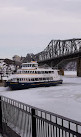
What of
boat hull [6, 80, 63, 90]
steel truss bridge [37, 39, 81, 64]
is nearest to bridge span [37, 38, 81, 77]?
steel truss bridge [37, 39, 81, 64]

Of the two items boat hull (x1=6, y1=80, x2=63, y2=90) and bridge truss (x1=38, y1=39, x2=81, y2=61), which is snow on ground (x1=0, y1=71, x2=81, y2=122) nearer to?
boat hull (x1=6, y1=80, x2=63, y2=90)

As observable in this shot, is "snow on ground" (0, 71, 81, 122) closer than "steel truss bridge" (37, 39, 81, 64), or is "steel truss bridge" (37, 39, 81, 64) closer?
"snow on ground" (0, 71, 81, 122)

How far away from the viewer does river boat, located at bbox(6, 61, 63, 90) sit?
33.3 m

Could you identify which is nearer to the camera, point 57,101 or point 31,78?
point 57,101

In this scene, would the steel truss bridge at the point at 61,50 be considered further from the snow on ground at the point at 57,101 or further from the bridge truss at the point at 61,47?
the snow on ground at the point at 57,101

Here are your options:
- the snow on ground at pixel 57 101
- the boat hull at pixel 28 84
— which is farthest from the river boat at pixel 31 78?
the snow on ground at pixel 57 101

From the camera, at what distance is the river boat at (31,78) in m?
33.3

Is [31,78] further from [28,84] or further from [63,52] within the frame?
[63,52]

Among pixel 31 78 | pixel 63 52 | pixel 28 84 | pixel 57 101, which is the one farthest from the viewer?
pixel 63 52

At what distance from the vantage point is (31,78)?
3562 cm

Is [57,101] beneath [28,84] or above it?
beneath

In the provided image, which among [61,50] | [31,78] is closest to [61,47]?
[61,50]

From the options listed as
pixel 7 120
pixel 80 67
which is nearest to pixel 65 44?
pixel 80 67

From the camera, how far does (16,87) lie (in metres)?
32.8
